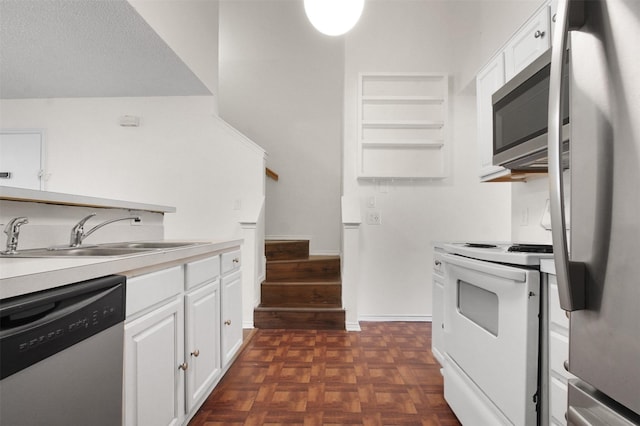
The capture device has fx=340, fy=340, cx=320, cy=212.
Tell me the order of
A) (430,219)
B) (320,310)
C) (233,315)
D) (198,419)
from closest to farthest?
(198,419), (233,315), (320,310), (430,219)

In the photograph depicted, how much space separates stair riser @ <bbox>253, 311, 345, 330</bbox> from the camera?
3.07m

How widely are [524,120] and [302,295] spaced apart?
2.32 m

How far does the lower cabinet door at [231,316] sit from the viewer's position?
2.07m

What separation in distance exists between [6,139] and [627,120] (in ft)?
15.8

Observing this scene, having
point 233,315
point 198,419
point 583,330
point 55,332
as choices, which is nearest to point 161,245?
point 233,315

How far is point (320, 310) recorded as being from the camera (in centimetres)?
310

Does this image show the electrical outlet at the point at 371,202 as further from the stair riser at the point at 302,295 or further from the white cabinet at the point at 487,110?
the white cabinet at the point at 487,110

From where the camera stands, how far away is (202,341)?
5.66ft

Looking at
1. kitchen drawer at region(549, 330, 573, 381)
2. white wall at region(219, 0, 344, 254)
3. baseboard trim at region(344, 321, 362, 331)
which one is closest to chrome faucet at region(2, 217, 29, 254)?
kitchen drawer at region(549, 330, 573, 381)

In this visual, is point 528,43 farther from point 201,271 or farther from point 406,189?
point 201,271

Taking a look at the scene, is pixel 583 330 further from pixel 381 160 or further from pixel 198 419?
pixel 381 160

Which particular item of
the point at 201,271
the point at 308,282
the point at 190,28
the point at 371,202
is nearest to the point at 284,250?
the point at 308,282

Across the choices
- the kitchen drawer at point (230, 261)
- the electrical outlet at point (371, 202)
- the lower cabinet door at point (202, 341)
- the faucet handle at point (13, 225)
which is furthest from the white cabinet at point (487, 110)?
the faucet handle at point (13, 225)

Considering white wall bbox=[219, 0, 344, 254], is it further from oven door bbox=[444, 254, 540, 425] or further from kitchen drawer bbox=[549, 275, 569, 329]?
kitchen drawer bbox=[549, 275, 569, 329]
